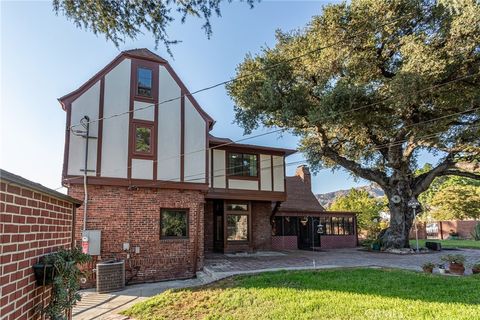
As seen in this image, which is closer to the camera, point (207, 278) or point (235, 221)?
point (207, 278)

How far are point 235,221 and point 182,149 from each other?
5413 mm

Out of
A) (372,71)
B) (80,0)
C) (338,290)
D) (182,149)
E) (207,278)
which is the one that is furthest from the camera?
(372,71)

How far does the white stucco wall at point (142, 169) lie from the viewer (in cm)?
1172

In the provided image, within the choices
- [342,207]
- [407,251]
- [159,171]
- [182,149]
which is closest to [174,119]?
[182,149]

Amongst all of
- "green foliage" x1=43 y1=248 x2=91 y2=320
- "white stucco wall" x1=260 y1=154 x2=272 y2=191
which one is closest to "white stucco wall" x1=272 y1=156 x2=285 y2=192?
"white stucco wall" x1=260 y1=154 x2=272 y2=191

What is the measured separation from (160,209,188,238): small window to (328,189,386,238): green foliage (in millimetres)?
15483

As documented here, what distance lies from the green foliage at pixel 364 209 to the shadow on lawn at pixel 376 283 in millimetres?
15856

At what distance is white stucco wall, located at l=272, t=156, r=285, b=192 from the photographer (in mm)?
16406

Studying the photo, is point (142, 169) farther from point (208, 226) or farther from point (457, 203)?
point (457, 203)

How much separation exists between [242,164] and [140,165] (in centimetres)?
544

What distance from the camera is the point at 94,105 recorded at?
38.4ft

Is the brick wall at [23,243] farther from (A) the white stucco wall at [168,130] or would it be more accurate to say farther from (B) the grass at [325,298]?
(A) the white stucco wall at [168,130]

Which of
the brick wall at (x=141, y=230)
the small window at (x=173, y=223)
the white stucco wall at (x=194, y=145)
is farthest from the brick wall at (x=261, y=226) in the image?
the small window at (x=173, y=223)

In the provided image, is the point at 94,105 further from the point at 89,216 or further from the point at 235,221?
the point at 235,221
